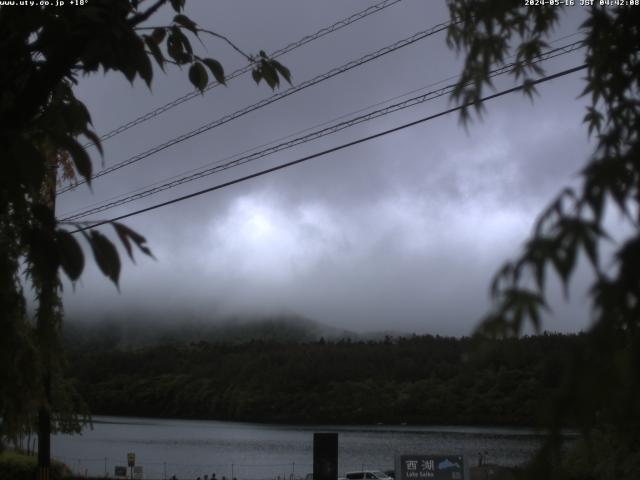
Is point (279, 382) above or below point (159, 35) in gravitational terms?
below

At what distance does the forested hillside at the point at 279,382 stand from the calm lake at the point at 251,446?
92.7 inches

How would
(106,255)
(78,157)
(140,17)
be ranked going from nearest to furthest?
(106,255) < (78,157) < (140,17)

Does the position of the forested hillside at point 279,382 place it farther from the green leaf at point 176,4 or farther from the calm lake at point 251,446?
the green leaf at point 176,4

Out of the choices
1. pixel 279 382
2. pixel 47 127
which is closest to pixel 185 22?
pixel 47 127

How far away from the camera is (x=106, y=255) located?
100 inches

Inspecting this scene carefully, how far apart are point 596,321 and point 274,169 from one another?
9018 millimetres

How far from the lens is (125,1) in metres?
3.86

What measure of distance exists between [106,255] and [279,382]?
85.0m

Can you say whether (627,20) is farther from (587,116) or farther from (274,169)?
(274,169)

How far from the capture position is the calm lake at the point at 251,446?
199ft

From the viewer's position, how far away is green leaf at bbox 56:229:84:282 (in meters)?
2.60

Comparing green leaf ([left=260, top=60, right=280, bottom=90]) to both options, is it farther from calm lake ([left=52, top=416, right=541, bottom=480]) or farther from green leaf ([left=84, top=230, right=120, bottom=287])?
calm lake ([left=52, top=416, right=541, bottom=480])

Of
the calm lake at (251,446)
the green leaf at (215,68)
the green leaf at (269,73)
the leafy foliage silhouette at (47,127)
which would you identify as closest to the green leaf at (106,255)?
the leafy foliage silhouette at (47,127)

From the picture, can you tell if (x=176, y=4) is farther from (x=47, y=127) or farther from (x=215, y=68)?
(x=47, y=127)
